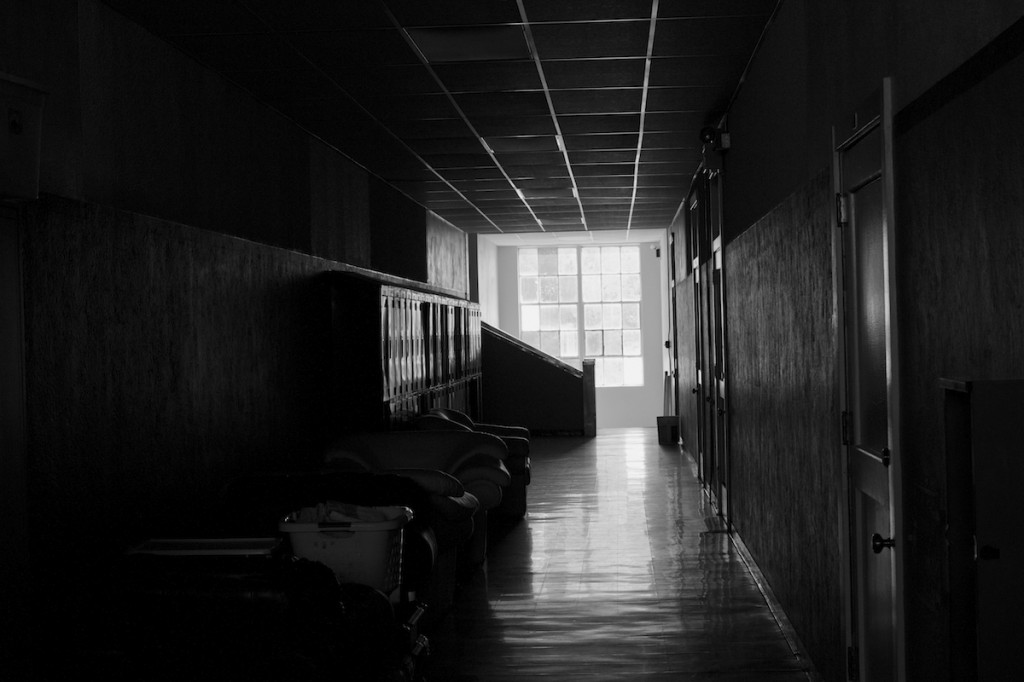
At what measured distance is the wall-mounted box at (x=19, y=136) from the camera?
3014mm

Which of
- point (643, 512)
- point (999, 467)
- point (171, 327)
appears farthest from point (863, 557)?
point (643, 512)

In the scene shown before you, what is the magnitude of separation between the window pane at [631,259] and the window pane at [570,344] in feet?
5.27

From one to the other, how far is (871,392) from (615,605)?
2.50 m

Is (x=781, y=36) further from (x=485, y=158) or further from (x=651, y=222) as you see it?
(x=651, y=222)

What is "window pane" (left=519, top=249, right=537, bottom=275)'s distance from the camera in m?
19.9

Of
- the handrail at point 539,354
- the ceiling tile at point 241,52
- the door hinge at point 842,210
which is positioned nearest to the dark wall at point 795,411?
the door hinge at point 842,210

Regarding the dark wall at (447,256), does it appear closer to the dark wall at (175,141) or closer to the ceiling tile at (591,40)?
the dark wall at (175,141)

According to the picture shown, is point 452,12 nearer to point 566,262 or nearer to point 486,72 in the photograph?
point 486,72

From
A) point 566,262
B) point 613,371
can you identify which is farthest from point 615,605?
point 566,262

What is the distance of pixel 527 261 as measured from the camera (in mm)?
19906

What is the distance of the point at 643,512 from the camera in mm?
8062

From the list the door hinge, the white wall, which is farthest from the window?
the door hinge

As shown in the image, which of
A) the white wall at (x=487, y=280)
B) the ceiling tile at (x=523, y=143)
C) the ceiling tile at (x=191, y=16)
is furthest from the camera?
the white wall at (x=487, y=280)

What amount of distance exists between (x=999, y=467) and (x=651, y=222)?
12.9 m
